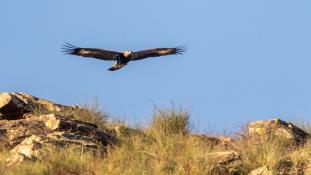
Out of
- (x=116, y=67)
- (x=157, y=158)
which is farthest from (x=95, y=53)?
(x=157, y=158)

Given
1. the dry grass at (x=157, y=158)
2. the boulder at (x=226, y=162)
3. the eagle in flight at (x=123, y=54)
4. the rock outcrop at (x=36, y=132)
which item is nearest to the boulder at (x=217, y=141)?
the dry grass at (x=157, y=158)

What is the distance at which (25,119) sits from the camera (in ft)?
47.6

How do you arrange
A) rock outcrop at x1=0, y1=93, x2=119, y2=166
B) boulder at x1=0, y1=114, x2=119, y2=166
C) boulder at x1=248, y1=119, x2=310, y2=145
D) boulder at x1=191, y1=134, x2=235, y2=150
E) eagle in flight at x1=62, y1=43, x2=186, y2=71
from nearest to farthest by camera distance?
rock outcrop at x1=0, y1=93, x2=119, y2=166, boulder at x1=0, y1=114, x2=119, y2=166, boulder at x1=191, y1=134, x2=235, y2=150, boulder at x1=248, y1=119, x2=310, y2=145, eagle in flight at x1=62, y1=43, x2=186, y2=71

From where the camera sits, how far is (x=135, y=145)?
12938 mm

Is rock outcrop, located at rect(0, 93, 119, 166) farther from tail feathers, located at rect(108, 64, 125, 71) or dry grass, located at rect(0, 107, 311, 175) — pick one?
tail feathers, located at rect(108, 64, 125, 71)

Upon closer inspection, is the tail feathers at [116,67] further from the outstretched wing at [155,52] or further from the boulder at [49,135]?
the boulder at [49,135]

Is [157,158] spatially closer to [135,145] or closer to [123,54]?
[135,145]

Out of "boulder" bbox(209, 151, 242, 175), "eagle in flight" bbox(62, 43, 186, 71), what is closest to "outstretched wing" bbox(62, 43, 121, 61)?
"eagle in flight" bbox(62, 43, 186, 71)

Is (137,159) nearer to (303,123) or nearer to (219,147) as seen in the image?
(219,147)

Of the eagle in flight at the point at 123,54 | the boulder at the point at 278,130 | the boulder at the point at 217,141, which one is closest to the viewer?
the boulder at the point at 217,141

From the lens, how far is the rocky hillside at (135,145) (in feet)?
38.6

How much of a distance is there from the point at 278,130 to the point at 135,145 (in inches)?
116

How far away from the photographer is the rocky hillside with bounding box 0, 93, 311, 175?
11.8 meters

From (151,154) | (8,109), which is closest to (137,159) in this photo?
(151,154)
